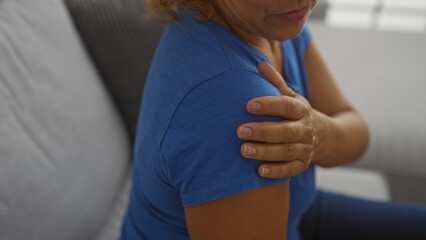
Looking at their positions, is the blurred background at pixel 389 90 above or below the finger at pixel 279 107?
below

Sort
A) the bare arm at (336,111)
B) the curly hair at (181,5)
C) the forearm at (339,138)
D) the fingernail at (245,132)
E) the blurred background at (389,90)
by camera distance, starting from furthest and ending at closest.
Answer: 1. the blurred background at (389,90)
2. the bare arm at (336,111)
3. the forearm at (339,138)
4. the curly hair at (181,5)
5. the fingernail at (245,132)

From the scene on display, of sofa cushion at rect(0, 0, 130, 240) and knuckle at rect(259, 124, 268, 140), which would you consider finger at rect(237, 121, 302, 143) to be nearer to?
knuckle at rect(259, 124, 268, 140)

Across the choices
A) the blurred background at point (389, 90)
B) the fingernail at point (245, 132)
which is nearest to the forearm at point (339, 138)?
the fingernail at point (245, 132)

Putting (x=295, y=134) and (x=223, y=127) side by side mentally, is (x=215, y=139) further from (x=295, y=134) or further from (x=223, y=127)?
(x=295, y=134)

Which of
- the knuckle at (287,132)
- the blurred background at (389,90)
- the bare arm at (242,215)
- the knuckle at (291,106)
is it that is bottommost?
the blurred background at (389,90)

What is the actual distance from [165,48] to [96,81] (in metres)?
0.49

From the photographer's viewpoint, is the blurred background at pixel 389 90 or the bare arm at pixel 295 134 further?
the blurred background at pixel 389 90

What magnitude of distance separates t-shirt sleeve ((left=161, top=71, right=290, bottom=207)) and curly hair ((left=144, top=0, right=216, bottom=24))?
4.9 inches

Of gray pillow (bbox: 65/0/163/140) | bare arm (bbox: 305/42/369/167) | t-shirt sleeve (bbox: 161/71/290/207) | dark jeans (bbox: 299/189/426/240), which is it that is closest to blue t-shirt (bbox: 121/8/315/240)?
t-shirt sleeve (bbox: 161/71/290/207)

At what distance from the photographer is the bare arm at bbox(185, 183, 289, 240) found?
50 centimetres

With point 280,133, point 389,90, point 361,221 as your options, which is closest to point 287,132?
point 280,133

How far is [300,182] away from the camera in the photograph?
0.64 metres

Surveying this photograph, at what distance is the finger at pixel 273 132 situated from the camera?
0.47 m

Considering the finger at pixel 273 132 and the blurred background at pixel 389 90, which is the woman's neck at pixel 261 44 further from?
the blurred background at pixel 389 90
